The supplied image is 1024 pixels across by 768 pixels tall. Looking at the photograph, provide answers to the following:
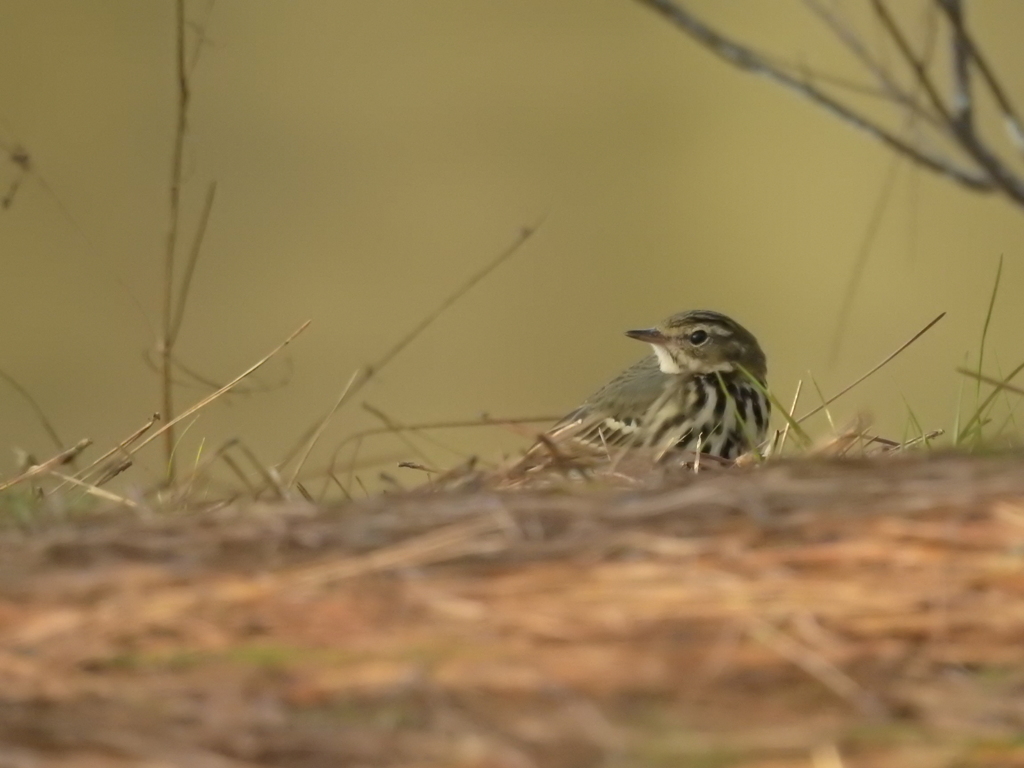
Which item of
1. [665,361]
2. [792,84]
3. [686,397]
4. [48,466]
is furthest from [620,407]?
[792,84]

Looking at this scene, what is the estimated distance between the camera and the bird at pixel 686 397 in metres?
3.73

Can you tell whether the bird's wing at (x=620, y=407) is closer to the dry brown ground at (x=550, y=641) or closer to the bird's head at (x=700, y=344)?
Result: the bird's head at (x=700, y=344)

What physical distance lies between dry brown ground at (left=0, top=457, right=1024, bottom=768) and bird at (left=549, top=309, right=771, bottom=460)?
1830 millimetres

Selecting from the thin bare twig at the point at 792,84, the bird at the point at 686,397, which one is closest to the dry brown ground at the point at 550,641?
the thin bare twig at the point at 792,84

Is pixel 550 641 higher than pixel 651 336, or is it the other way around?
pixel 550 641

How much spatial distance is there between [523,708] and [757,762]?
238 mm

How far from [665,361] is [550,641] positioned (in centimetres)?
272

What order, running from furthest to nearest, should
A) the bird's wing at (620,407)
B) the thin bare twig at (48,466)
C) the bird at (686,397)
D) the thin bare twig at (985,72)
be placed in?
1. the bird's wing at (620,407)
2. the bird at (686,397)
3. the thin bare twig at (48,466)
4. the thin bare twig at (985,72)

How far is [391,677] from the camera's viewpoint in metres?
1.53

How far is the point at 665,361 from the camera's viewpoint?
424cm

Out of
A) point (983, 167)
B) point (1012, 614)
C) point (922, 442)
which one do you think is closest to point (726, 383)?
point (922, 442)

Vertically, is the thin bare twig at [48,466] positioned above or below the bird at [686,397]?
above

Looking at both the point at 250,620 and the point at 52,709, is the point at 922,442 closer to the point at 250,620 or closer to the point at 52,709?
the point at 250,620

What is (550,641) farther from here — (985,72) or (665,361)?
(665,361)
